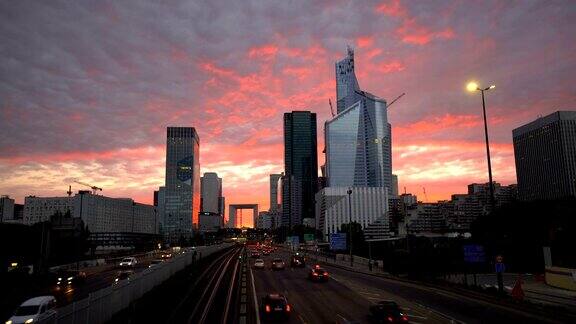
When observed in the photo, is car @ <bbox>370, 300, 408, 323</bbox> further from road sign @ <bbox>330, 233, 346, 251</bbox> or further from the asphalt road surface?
road sign @ <bbox>330, 233, 346, 251</bbox>

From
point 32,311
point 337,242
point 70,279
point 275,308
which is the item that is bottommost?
point 70,279

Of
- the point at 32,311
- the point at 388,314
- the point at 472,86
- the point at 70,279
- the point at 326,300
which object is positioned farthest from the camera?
the point at 70,279

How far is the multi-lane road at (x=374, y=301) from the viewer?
2920 cm

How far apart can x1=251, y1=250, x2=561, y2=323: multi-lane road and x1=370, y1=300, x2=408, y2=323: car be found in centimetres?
141

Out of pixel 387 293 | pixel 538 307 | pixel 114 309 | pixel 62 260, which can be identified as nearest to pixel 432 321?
pixel 538 307

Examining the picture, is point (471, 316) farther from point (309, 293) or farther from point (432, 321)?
point (309, 293)

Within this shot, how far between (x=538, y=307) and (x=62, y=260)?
9248 centimetres

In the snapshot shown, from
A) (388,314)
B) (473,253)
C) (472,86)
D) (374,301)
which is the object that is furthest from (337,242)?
(388,314)

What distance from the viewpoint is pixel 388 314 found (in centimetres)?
2609

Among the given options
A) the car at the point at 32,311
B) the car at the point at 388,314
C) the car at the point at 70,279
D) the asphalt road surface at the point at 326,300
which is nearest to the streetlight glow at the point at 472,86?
the asphalt road surface at the point at 326,300

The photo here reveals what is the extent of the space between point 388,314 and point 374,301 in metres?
11.5

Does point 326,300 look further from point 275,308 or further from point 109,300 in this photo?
point 109,300

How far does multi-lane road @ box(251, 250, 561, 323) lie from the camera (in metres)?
29.2

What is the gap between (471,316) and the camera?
98.5 ft
